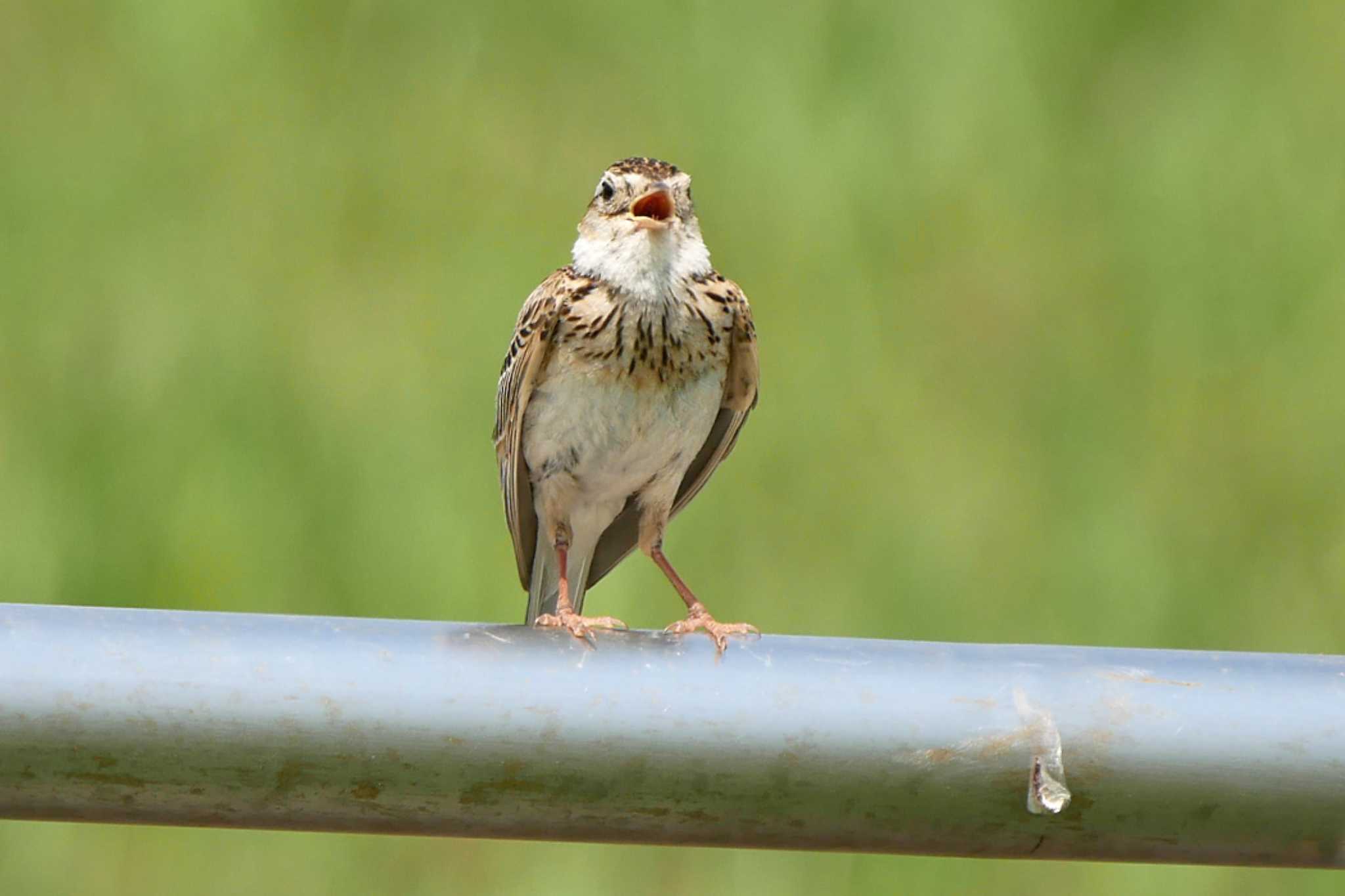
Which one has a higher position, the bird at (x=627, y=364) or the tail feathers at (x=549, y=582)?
the bird at (x=627, y=364)

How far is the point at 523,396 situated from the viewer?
16.6 feet

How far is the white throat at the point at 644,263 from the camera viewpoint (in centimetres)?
Answer: 493

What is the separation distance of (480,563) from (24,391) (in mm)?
1796

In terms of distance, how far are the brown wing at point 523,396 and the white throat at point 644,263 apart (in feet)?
0.27

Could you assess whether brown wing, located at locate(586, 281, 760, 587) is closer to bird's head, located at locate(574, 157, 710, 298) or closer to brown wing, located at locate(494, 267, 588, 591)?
bird's head, located at locate(574, 157, 710, 298)

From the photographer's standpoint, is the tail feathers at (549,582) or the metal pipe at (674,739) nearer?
the metal pipe at (674,739)

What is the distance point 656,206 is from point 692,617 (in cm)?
107

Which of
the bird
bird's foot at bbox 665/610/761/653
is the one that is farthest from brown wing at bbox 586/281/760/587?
bird's foot at bbox 665/610/761/653

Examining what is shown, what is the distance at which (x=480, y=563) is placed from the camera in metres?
6.61

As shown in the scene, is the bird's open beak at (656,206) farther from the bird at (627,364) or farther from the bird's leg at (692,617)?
the bird's leg at (692,617)

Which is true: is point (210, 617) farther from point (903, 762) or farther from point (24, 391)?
point (24, 391)

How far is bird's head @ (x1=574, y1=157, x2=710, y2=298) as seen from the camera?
4938mm

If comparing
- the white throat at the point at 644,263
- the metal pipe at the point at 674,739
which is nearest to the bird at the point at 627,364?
the white throat at the point at 644,263

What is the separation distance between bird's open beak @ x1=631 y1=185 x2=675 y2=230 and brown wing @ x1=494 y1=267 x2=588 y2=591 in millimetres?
238
